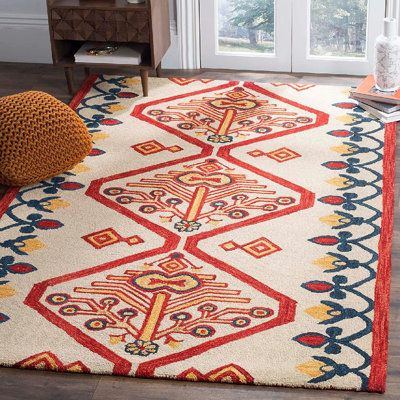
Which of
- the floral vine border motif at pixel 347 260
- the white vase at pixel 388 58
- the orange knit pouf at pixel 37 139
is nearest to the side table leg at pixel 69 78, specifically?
the orange knit pouf at pixel 37 139

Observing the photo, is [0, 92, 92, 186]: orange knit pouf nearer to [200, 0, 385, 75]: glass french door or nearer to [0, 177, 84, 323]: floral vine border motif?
[0, 177, 84, 323]: floral vine border motif

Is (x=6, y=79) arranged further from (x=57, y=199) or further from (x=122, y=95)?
(x=57, y=199)

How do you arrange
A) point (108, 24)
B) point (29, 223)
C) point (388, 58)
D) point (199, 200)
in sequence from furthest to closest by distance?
point (108, 24) < point (388, 58) < point (199, 200) < point (29, 223)

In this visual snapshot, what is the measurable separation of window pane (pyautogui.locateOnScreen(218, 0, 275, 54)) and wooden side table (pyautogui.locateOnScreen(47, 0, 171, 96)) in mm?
406

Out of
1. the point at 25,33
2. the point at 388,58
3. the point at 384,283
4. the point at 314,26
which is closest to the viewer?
the point at 384,283

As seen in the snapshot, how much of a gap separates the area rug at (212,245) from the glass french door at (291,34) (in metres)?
0.29

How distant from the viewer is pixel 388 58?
4.48m

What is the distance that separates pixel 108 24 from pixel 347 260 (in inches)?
73.8

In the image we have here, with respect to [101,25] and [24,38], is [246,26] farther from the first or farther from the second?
[24,38]

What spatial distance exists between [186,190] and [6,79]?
63.3 inches

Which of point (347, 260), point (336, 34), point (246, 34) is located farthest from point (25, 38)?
point (347, 260)

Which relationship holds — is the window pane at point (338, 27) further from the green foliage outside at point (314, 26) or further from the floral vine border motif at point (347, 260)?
the floral vine border motif at point (347, 260)

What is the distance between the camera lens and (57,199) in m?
3.95

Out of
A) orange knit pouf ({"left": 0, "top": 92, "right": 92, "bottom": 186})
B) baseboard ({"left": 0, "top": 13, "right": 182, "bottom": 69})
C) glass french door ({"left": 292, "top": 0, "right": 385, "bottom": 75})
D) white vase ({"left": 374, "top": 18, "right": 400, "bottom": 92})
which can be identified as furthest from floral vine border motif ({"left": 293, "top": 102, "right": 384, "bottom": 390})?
baseboard ({"left": 0, "top": 13, "right": 182, "bottom": 69})
